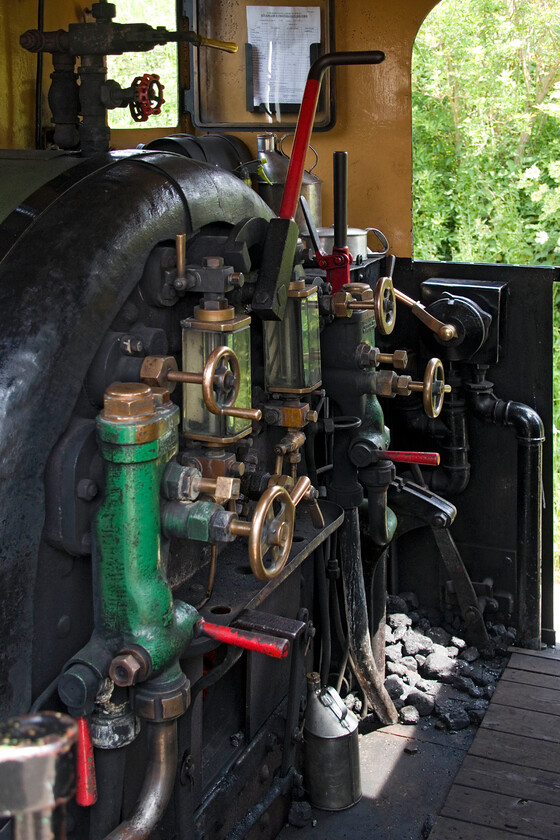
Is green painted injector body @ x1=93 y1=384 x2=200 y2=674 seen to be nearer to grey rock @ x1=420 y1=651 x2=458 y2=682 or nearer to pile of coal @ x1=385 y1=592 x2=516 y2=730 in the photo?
pile of coal @ x1=385 y1=592 x2=516 y2=730

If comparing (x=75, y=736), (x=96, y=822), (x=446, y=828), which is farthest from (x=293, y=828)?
(x=75, y=736)

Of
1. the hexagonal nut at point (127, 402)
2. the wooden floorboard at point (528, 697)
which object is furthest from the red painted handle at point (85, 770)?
the wooden floorboard at point (528, 697)

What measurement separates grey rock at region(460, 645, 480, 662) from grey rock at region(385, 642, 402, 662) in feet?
0.75

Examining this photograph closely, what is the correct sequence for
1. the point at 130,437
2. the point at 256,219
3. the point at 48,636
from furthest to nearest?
the point at 256,219 < the point at 48,636 < the point at 130,437

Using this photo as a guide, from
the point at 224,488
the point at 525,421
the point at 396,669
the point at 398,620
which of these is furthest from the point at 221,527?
the point at 398,620

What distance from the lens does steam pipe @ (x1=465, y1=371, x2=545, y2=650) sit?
134 inches

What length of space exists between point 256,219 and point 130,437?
0.71 m

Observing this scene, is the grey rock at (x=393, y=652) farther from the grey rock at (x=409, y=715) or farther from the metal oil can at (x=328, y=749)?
the metal oil can at (x=328, y=749)

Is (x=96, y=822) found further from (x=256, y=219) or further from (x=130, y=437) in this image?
(x=256, y=219)

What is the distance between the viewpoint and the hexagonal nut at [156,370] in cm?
174

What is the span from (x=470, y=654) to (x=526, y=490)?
24.1 inches

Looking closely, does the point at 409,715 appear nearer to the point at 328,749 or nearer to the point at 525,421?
the point at 328,749

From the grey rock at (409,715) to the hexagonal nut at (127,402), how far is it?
189 centimetres

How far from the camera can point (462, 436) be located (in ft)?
11.5
